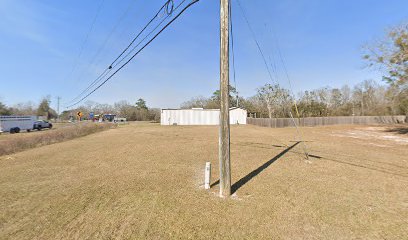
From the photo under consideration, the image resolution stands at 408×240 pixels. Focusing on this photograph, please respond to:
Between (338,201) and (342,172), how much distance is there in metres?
3.45

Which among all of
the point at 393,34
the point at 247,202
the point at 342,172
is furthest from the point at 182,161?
the point at 393,34

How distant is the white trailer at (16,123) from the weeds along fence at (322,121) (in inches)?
1757

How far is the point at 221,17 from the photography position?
5504 millimetres

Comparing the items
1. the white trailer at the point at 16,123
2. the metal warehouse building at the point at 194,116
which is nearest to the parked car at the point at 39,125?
the white trailer at the point at 16,123

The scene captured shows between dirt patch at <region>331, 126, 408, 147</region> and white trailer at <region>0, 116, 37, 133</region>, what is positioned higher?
white trailer at <region>0, 116, 37, 133</region>

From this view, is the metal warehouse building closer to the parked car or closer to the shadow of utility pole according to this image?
the parked car

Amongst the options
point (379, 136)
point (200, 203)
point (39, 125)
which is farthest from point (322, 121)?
point (39, 125)

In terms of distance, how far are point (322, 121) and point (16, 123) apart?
57.9 metres

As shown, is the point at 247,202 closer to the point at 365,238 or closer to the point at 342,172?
the point at 365,238

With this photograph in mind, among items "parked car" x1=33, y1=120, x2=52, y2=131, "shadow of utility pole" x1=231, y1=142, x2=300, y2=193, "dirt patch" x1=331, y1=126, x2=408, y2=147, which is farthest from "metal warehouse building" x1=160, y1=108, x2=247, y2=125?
"shadow of utility pole" x1=231, y1=142, x2=300, y2=193

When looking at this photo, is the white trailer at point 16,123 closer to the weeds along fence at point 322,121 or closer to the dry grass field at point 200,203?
the dry grass field at point 200,203

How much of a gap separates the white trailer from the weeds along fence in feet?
146

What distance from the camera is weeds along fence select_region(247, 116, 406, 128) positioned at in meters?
37.8

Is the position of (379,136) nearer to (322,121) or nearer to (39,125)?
(322,121)
